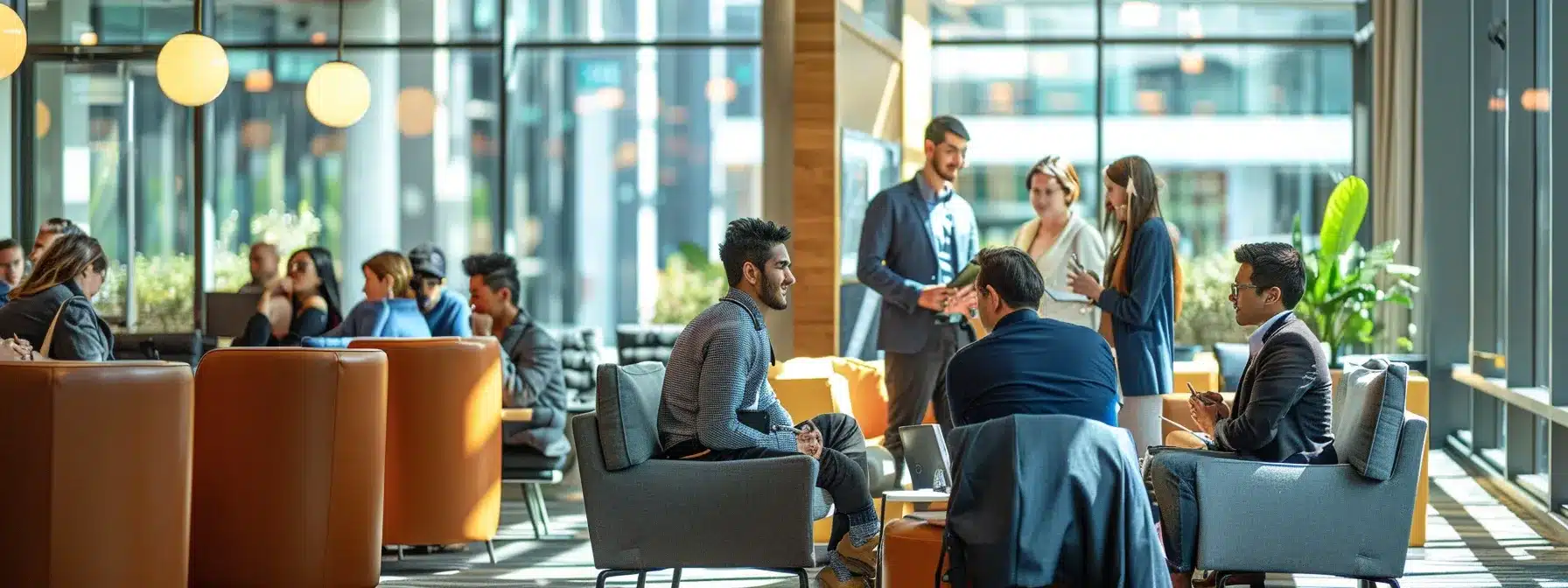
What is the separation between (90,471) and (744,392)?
1.81 metres

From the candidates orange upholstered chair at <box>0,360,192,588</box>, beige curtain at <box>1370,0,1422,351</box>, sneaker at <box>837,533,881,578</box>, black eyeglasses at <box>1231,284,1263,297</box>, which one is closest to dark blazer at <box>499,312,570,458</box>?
sneaker at <box>837,533,881,578</box>

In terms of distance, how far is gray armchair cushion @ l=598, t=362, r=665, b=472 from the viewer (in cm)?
512

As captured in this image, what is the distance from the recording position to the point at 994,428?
4.23 m

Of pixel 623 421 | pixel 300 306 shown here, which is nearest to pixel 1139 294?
pixel 623 421

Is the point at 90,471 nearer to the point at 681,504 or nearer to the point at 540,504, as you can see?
the point at 681,504

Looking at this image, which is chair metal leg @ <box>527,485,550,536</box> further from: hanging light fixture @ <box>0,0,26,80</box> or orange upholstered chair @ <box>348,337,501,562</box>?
hanging light fixture @ <box>0,0,26,80</box>

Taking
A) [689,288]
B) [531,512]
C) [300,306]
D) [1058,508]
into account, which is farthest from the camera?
[689,288]

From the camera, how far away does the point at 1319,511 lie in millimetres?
5156

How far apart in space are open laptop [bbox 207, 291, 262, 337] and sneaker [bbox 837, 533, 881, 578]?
5.18 m

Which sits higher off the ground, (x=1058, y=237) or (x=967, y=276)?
(x=1058, y=237)

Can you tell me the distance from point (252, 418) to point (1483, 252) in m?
6.70

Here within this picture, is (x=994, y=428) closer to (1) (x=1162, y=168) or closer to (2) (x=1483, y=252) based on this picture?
(2) (x=1483, y=252)

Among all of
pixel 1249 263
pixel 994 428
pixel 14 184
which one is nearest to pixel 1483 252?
pixel 1249 263

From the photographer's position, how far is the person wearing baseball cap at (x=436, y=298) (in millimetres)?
8352
